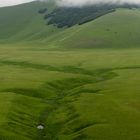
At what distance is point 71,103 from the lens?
104 meters

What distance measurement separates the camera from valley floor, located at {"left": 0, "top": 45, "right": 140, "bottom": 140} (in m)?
80.0

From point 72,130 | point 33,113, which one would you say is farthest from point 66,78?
point 72,130

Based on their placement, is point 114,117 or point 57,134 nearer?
point 57,134

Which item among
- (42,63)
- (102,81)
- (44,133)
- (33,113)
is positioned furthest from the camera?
(42,63)

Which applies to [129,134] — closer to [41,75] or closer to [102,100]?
[102,100]

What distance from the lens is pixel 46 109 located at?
331 ft

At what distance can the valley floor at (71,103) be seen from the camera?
80.0 metres

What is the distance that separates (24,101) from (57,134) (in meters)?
27.3

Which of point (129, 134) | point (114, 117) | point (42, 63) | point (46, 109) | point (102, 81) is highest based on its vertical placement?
point (42, 63)

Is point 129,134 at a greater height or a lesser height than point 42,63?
lesser

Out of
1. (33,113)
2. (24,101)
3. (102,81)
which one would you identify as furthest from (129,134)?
(102,81)

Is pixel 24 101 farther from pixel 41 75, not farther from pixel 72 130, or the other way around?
pixel 41 75

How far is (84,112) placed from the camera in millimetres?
93250

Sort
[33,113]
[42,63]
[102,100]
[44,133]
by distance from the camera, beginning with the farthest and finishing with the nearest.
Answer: [42,63], [102,100], [33,113], [44,133]
